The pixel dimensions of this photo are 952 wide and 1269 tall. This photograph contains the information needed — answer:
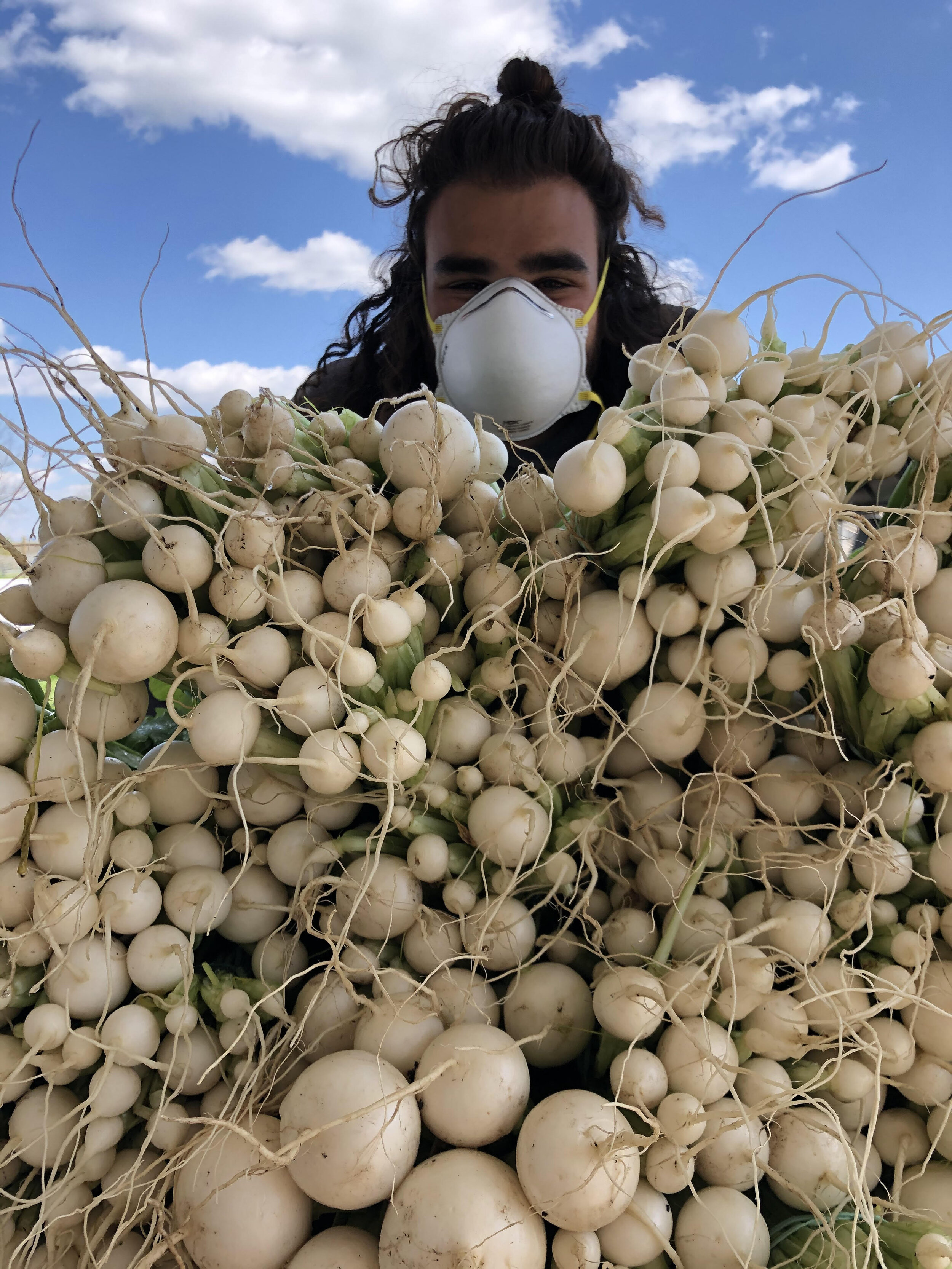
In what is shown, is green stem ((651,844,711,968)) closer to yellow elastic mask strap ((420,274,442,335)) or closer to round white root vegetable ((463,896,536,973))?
round white root vegetable ((463,896,536,973))

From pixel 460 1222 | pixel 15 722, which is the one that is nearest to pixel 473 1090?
pixel 460 1222

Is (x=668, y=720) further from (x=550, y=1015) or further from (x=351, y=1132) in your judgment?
(x=351, y=1132)

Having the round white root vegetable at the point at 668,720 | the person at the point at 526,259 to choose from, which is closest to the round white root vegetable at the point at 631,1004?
the round white root vegetable at the point at 668,720

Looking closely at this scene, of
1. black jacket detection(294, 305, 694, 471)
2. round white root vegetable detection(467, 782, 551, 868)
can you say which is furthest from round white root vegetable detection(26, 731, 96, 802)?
black jacket detection(294, 305, 694, 471)

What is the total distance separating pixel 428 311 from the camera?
1889 millimetres

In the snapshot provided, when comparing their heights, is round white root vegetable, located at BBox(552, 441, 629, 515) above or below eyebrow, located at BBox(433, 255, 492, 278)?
below

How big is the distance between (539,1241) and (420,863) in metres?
0.32

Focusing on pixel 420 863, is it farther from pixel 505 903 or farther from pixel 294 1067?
pixel 294 1067

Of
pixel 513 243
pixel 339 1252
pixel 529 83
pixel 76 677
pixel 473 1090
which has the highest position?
pixel 529 83

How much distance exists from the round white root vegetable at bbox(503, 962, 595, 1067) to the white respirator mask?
1.19m

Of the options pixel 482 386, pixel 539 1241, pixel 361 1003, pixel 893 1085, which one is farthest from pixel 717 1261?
pixel 482 386

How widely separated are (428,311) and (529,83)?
67cm

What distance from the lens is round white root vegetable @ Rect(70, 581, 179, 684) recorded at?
68 centimetres

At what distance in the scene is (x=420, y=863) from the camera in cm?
77
